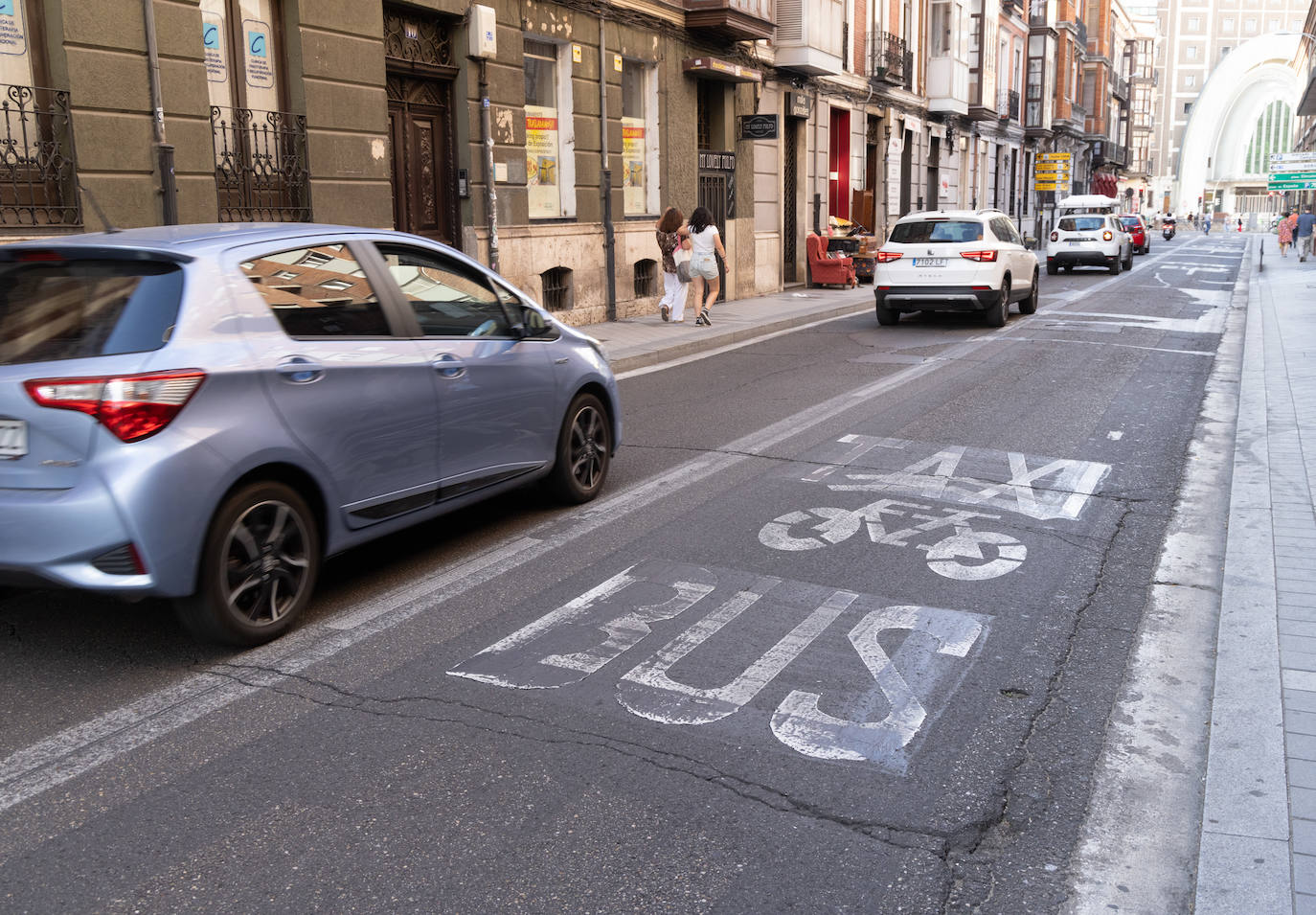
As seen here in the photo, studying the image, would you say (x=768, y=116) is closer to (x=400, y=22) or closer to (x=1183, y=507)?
(x=400, y=22)

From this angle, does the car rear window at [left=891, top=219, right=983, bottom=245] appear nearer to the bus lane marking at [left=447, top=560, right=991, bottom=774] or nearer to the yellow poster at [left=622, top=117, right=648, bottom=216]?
the yellow poster at [left=622, top=117, right=648, bottom=216]

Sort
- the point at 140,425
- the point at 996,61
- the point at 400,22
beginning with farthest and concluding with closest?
1. the point at 996,61
2. the point at 400,22
3. the point at 140,425

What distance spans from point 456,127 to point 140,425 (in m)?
12.5

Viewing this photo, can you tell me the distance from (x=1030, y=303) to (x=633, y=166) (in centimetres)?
712

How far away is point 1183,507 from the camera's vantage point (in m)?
7.00

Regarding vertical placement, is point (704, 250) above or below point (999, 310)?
above

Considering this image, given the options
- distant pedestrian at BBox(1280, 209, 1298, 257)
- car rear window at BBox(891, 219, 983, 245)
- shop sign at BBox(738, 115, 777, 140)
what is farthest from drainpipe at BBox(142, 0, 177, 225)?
distant pedestrian at BBox(1280, 209, 1298, 257)

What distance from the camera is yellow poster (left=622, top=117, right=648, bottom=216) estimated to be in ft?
65.0

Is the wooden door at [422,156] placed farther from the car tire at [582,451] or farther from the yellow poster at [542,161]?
the car tire at [582,451]

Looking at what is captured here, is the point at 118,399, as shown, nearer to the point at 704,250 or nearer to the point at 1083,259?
the point at 704,250

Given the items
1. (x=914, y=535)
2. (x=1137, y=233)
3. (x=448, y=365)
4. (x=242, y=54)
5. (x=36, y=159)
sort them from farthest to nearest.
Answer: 1. (x=1137, y=233)
2. (x=242, y=54)
3. (x=36, y=159)
4. (x=914, y=535)
5. (x=448, y=365)

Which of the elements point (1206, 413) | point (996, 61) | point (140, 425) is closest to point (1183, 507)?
point (1206, 413)

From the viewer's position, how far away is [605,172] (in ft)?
60.8

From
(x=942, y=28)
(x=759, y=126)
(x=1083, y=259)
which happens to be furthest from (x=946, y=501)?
(x=942, y=28)
